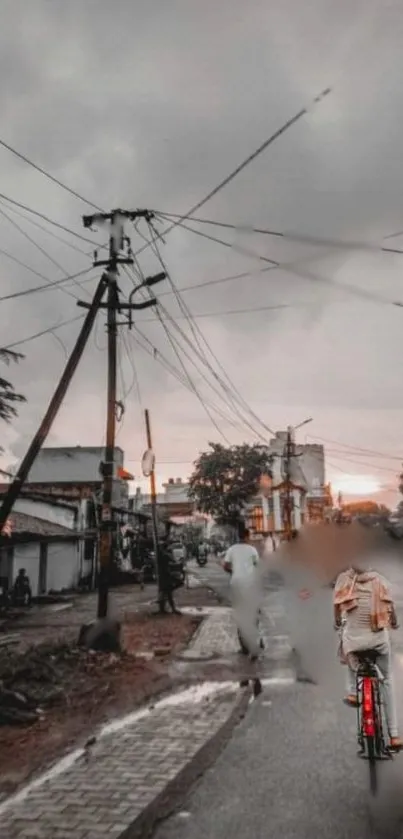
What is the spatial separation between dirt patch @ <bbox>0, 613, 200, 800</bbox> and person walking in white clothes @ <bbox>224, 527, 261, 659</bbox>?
4.65ft

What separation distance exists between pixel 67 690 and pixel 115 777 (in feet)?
13.3

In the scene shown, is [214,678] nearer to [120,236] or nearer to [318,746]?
[318,746]

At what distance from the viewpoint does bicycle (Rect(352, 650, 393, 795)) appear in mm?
5000

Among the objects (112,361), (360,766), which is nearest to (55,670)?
(360,766)

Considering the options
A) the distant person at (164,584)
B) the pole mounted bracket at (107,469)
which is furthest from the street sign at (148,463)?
the pole mounted bracket at (107,469)

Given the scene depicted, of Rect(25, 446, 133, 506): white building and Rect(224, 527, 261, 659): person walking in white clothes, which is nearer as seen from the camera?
Rect(224, 527, 261, 659): person walking in white clothes

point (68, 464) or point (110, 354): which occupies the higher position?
point (68, 464)

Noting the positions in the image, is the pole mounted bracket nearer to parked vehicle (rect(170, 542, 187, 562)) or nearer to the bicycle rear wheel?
the bicycle rear wheel

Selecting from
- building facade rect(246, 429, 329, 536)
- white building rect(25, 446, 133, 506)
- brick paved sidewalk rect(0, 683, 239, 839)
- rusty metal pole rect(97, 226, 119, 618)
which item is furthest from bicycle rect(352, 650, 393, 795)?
building facade rect(246, 429, 329, 536)

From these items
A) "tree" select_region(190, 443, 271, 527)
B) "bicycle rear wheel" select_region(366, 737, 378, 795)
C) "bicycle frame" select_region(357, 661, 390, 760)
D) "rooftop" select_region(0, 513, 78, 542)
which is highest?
"tree" select_region(190, 443, 271, 527)

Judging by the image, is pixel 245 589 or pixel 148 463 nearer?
pixel 245 589

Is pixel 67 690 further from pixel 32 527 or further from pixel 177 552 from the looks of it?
pixel 177 552

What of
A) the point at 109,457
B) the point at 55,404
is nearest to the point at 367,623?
the point at 55,404

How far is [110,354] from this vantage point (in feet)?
48.4
